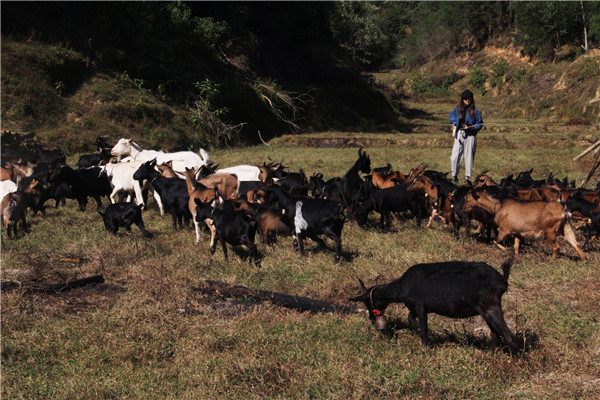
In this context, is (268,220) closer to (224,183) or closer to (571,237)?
(224,183)

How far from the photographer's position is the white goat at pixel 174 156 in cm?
1421

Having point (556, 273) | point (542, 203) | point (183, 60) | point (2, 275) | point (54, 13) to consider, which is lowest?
point (2, 275)

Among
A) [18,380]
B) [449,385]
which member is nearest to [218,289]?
[18,380]

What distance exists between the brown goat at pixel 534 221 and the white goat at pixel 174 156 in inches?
280

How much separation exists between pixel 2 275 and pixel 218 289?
3356 millimetres

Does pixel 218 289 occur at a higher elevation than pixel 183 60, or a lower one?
lower

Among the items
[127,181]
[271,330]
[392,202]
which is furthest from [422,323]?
[127,181]

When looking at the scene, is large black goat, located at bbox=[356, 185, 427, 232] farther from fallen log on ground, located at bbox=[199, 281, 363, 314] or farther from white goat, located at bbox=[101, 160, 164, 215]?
white goat, located at bbox=[101, 160, 164, 215]

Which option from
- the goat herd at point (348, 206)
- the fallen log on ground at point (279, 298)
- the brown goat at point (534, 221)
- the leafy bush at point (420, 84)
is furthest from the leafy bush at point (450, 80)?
the fallen log on ground at point (279, 298)

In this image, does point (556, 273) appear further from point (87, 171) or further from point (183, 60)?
point (183, 60)

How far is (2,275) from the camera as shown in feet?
27.4

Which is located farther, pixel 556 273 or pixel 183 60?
pixel 183 60

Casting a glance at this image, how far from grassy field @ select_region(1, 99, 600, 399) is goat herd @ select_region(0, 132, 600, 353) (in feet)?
1.11

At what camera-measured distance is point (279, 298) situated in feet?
23.2
